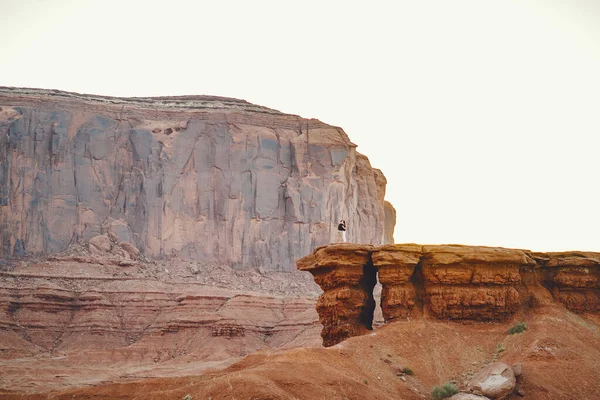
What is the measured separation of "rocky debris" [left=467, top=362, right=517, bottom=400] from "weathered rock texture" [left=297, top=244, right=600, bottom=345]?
15.3ft

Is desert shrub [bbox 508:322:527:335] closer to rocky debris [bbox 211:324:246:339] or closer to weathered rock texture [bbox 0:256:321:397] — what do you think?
weathered rock texture [bbox 0:256:321:397]

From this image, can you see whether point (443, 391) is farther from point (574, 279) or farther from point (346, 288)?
point (574, 279)

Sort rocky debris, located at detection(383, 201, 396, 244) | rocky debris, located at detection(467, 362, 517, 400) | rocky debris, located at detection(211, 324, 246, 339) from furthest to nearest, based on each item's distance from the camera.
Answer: rocky debris, located at detection(383, 201, 396, 244), rocky debris, located at detection(211, 324, 246, 339), rocky debris, located at detection(467, 362, 517, 400)

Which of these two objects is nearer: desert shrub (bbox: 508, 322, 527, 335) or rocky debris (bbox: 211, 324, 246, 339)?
desert shrub (bbox: 508, 322, 527, 335)

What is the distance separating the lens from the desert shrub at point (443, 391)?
2736 cm

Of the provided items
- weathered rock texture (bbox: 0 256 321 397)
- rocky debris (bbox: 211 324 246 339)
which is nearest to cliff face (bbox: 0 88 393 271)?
weathered rock texture (bbox: 0 256 321 397)

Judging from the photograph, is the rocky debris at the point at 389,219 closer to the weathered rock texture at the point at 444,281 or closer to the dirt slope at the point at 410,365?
the weathered rock texture at the point at 444,281

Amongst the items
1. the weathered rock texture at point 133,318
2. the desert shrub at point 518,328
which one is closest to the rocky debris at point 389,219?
the weathered rock texture at point 133,318

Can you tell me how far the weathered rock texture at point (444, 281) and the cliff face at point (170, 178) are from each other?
1917 inches

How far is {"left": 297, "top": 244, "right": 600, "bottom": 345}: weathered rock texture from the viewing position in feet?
107

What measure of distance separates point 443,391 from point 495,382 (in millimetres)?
1586

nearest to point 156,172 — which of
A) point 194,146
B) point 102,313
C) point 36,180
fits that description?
point 194,146

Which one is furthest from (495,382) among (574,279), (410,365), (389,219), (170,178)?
(389,219)

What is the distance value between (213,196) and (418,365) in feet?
185
